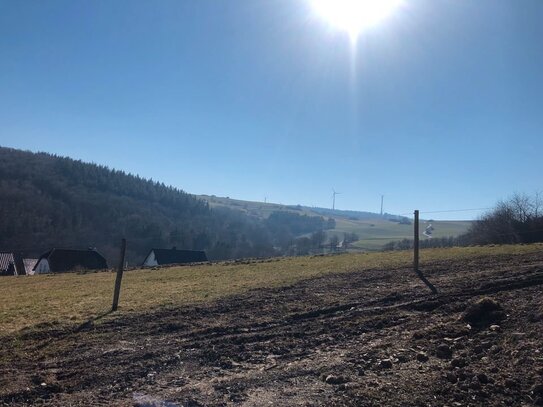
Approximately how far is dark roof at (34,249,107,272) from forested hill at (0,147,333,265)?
89.0 inches

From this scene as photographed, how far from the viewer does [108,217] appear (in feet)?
345

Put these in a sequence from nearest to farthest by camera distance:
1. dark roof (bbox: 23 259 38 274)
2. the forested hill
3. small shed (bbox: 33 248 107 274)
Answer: small shed (bbox: 33 248 107 274) < dark roof (bbox: 23 259 38 274) < the forested hill

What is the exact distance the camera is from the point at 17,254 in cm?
7219

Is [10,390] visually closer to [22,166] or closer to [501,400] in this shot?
[501,400]

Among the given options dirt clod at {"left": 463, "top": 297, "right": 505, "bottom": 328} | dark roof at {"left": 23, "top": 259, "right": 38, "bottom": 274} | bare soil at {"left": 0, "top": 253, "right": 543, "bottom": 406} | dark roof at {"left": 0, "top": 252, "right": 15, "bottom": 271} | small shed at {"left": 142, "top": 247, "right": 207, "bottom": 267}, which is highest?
dirt clod at {"left": 463, "top": 297, "right": 505, "bottom": 328}

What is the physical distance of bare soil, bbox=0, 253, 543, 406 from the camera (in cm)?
521

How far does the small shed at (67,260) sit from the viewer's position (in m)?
65.9

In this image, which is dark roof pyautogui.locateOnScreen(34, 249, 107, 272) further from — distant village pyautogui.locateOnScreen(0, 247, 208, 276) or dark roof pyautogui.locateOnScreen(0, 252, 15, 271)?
dark roof pyautogui.locateOnScreen(0, 252, 15, 271)

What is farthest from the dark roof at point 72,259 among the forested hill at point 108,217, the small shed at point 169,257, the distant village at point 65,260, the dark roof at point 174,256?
the dark roof at point 174,256

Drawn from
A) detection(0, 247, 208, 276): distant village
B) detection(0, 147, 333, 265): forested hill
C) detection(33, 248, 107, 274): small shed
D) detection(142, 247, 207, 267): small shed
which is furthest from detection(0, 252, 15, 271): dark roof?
detection(142, 247, 207, 267): small shed

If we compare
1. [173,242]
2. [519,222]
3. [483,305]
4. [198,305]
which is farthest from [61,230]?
[483,305]

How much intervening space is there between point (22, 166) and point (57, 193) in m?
17.5

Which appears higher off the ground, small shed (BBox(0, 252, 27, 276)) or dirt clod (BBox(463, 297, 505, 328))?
dirt clod (BBox(463, 297, 505, 328))

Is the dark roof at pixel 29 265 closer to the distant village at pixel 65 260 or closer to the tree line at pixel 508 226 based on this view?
the distant village at pixel 65 260
